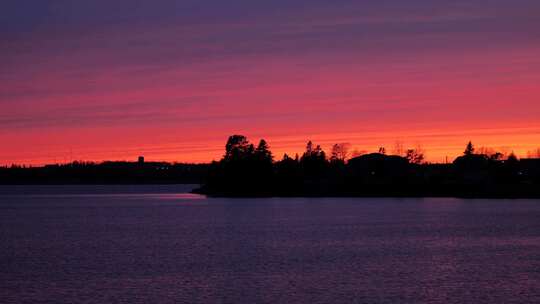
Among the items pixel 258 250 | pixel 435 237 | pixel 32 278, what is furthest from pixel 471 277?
Result: pixel 435 237

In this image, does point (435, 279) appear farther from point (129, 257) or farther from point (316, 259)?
point (129, 257)

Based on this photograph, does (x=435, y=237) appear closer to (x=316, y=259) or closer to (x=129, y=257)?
(x=316, y=259)

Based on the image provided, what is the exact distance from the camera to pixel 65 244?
75.3 meters

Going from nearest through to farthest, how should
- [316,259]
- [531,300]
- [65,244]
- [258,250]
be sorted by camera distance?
1. [531,300]
2. [316,259]
3. [258,250]
4. [65,244]

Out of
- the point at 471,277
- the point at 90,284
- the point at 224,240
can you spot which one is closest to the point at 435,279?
the point at 471,277

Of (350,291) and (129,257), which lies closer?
(350,291)

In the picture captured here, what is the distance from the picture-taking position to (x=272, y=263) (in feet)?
193

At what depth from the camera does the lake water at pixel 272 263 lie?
4431 cm

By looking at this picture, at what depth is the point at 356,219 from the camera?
115188mm

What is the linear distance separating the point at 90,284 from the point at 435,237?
4401cm

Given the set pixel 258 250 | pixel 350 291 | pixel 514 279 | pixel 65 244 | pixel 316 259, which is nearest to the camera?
pixel 350 291

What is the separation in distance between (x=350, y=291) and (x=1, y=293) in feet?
60.5

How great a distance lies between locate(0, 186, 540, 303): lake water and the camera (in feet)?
145

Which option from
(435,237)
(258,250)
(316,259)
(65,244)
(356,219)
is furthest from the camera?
(356,219)
